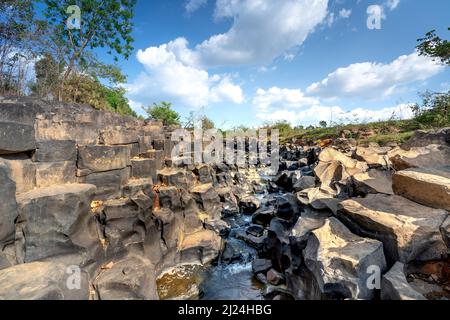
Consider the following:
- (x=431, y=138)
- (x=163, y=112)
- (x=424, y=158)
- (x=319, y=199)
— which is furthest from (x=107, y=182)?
(x=163, y=112)

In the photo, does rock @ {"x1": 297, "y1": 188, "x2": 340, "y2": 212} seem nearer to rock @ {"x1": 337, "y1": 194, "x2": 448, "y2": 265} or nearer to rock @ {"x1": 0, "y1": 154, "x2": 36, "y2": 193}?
rock @ {"x1": 337, "y1": 194, "x2": 448, "y2": 265}

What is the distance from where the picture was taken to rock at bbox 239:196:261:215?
6977mm

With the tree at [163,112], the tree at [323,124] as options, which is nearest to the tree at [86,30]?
the tree at [163,112]

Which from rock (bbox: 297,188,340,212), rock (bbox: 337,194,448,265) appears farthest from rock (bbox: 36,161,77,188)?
rock (bbox: 337,194,448,265)

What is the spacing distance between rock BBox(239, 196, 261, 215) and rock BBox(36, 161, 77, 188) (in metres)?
4.47

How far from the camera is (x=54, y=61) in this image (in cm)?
1141

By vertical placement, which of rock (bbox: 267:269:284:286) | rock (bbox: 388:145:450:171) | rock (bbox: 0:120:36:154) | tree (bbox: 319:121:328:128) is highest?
tree (bbox: 319:121:328:128)

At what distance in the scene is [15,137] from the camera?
2854 mm

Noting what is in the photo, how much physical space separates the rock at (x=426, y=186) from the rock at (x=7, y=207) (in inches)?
167

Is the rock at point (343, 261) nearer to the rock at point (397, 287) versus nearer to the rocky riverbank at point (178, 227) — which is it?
the rocky riverbank at point (178, 227)

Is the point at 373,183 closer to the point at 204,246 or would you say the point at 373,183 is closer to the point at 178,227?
the point at 204,246

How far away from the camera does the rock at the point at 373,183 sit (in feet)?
10.6

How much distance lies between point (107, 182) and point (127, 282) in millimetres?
1687
